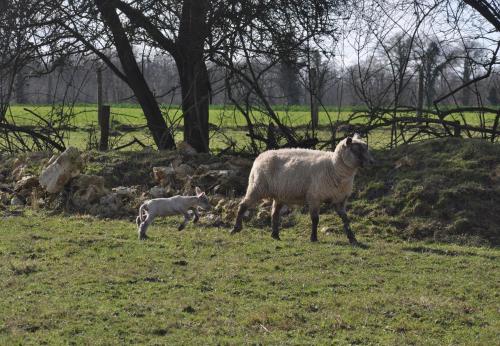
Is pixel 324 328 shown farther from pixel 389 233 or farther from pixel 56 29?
pixel 56 29

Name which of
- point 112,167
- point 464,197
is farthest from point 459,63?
point 112,167

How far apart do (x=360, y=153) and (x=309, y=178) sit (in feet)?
2.77

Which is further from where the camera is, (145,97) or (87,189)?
(145,97)

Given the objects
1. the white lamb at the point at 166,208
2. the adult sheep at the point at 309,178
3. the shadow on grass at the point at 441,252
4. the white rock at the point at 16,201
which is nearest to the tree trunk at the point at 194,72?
the white rock at the point at 16,201

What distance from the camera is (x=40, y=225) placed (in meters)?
→ 12.6

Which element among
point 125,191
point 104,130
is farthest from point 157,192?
point 104,130

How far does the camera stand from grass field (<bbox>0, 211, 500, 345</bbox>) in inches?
276

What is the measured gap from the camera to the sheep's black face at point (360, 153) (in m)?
11.4

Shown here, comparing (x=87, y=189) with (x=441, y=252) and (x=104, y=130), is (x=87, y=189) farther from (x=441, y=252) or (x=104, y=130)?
(x=441, y=252)

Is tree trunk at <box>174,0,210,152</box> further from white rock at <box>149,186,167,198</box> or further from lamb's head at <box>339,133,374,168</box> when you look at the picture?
lamb's head at <box>339,133,374,168</box>

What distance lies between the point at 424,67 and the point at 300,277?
9042 millimetres

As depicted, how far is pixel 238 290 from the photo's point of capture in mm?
8422

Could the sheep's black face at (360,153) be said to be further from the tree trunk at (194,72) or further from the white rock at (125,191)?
the tree trunk at (194,72)

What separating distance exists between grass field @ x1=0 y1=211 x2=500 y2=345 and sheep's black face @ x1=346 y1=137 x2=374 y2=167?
116cm
